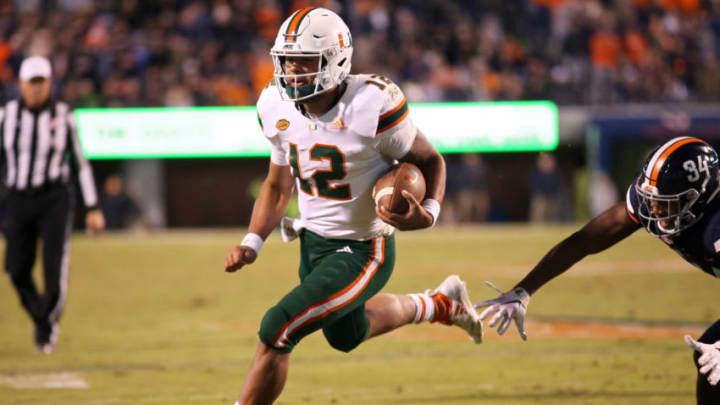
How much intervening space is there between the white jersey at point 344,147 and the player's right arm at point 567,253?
0.69 meters

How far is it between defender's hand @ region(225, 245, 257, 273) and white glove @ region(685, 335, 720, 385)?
169cm

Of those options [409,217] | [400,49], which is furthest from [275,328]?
[400,49]

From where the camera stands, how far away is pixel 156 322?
807cm

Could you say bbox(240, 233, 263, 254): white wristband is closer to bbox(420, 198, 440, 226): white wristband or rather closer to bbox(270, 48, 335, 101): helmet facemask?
bbox(270, 48, 335, 101): helmet facemask

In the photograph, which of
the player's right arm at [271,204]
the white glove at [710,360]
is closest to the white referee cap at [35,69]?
the player's right arm at [271,204]

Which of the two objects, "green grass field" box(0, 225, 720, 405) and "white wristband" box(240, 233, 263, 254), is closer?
"white wristband" box(240, 233, 263, 254)

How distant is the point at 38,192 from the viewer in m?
6.60

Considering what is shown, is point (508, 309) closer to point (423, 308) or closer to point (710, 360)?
point (710, 360)

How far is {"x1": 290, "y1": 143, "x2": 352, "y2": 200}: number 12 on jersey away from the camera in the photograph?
4.08m

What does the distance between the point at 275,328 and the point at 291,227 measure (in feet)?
2.31

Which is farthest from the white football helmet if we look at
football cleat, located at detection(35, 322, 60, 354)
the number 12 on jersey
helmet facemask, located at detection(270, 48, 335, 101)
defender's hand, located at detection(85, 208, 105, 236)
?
football cleat, located at detection(35, 322, 60, 354)

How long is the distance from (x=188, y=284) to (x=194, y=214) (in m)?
8.43

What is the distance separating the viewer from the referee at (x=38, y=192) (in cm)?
657

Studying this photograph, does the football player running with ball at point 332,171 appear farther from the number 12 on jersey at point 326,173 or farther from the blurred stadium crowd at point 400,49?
the blurred stadium crowd at point 400,49
